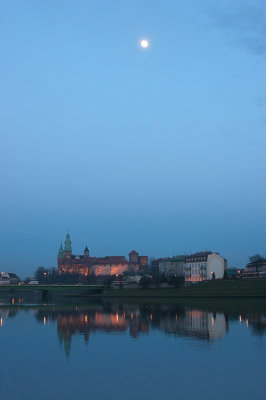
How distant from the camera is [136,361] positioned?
102ft

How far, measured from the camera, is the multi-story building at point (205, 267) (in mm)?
160500

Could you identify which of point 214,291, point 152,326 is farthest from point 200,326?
point 214,291

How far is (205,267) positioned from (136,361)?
13614 centimetres

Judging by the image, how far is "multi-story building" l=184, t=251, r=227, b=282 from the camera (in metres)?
160

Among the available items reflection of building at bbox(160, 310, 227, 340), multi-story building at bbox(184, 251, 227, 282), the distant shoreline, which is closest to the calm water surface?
reflection of building at bbox(160, 310, 227, 340)

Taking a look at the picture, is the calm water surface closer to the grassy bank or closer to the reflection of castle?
the reflection of castle

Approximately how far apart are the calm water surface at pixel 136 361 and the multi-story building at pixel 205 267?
359 ft

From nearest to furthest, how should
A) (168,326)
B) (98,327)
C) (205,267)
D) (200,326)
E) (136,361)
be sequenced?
(136,361), (200,326), (168,326), (98,327), (205,267)

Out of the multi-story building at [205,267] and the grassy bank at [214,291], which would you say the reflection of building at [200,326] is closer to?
the grassy bank at [214,291]

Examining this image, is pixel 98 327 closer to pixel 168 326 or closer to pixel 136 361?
pixel 168 326

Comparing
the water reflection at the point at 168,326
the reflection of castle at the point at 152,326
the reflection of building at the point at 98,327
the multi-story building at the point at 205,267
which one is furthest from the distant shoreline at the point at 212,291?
the reflection of building at the point at 98,327

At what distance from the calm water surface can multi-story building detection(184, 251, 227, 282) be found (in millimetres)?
109412

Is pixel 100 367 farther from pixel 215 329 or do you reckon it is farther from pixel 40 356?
pixel 215 329

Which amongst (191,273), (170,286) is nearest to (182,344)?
(170,286)
